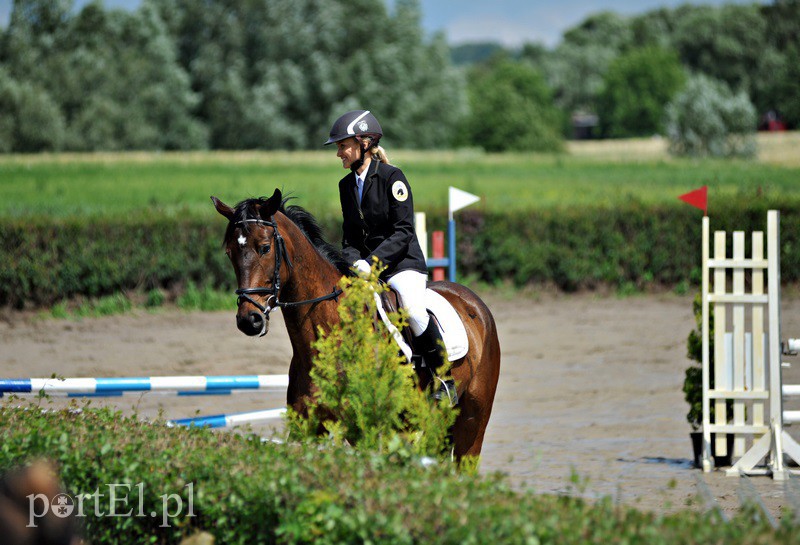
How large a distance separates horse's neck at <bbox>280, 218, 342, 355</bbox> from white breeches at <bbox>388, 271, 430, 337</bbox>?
38cm

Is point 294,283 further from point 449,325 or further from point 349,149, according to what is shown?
point 449,325

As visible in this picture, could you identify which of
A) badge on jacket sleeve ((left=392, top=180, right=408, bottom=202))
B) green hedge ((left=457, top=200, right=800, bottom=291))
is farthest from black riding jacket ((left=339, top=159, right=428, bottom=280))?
green hedge ((left=457, top=200, right=800, bottom=291))

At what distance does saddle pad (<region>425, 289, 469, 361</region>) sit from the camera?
6.57 meters

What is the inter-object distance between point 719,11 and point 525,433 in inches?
4410

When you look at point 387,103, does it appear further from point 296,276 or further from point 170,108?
point 296,276

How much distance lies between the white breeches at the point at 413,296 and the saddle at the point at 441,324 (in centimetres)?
5

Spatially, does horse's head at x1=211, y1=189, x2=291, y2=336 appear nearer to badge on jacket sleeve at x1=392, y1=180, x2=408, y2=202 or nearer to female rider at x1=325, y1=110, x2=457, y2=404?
female rider at x1=325, y1=110, x2=457, y2=404

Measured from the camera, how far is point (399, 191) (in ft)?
20.6

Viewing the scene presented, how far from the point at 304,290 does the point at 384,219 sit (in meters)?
0.68

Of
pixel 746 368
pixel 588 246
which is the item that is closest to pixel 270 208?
pixel 746 368

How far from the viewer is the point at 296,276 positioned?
6.04m

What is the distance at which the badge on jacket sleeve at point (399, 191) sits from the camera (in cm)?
625

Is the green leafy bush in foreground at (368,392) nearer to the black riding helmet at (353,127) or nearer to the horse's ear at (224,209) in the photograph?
the horse's ear at (224,209)

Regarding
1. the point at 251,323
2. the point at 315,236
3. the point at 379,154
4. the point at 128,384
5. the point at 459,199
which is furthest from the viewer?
the point at 459,199
